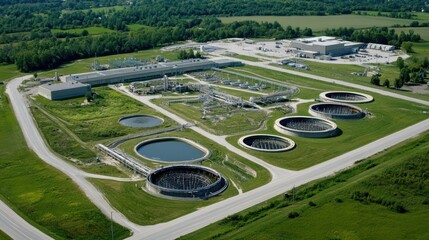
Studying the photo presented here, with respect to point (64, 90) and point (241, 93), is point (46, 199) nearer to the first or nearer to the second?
point (64, 90)

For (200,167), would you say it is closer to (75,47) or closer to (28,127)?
(28,127)

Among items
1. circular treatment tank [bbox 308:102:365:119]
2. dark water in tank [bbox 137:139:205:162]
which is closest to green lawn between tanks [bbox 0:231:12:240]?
dark water in tank [bbox 137:139:205:162]

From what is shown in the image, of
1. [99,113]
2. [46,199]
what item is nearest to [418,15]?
[99,113]

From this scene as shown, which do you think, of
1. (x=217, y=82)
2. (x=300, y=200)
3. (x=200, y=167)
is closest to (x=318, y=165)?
(x=300, y=200)

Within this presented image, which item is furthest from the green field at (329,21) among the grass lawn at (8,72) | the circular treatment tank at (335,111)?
the grass lawn at (8,72)

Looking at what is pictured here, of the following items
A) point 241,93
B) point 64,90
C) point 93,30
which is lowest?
point 241,93

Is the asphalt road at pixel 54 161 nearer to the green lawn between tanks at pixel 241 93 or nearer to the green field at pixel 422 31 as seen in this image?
the green lawn between tanks at pixel 241 93

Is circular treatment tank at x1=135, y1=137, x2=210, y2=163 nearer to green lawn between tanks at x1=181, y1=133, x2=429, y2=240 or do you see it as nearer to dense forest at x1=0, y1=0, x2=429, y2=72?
green lawn between tanks at x1=181, y1=133, x2=429, y2=240
